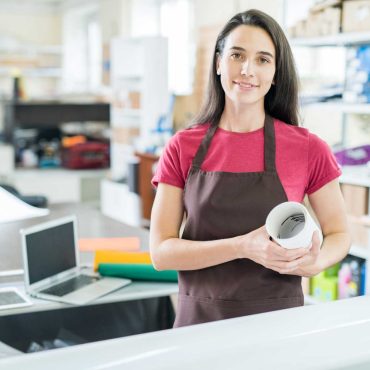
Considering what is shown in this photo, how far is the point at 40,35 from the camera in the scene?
11305 mm

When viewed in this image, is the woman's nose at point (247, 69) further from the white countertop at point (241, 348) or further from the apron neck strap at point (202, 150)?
the white countertop at point (241, 348)

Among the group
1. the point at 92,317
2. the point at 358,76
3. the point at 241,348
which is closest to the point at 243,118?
the point at 241,348

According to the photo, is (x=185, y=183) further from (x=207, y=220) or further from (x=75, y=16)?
(x=75, y=16)

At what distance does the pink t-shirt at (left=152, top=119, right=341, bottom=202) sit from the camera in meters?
1.31

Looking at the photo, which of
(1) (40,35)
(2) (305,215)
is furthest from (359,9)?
(1) (40,35)

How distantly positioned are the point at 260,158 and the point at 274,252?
1.02 feet

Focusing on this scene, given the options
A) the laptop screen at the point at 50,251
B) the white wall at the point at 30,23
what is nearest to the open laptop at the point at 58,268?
the laptop screen at the point at 50,251

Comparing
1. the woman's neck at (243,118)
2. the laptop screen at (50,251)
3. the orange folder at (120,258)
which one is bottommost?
the orange folder at (120,258)

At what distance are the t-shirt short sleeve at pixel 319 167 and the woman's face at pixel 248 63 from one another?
0.16 meters

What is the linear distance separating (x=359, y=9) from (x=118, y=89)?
3.96 meters

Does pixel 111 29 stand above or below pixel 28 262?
above

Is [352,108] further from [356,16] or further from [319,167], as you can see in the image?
[319,167]

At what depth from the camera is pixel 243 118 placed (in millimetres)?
1329

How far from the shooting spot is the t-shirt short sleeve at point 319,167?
131cm
